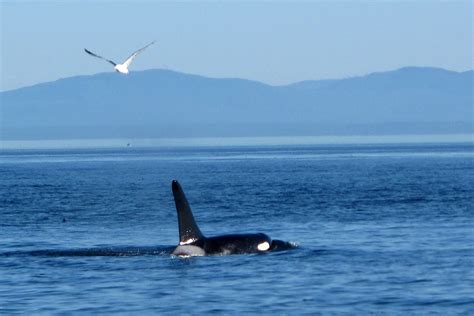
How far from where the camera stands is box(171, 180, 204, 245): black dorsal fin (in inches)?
1312

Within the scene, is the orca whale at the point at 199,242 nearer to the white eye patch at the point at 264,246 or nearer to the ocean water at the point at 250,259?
the white eye patch at the point at 264,246

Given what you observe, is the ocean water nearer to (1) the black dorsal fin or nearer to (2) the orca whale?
(2) the orca whale

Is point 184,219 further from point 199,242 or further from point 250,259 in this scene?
point 250,259

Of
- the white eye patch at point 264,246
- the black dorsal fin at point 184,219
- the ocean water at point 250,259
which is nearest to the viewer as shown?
the ocean water at point 250,259

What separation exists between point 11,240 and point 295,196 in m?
25.5

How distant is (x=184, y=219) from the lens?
3344cm

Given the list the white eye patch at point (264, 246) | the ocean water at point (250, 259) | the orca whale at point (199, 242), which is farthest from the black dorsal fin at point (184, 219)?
the white eye patch at point (264, 246)

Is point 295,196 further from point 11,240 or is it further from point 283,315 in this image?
point 283,315

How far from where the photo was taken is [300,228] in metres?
42.2

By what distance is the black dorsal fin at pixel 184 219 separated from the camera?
33312 millimetres

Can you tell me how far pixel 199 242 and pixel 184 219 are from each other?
0.70 meters

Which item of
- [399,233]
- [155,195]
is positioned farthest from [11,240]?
[155,195]

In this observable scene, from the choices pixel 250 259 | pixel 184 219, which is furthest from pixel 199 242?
pixel 250 259

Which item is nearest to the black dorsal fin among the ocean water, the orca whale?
the orca whale
